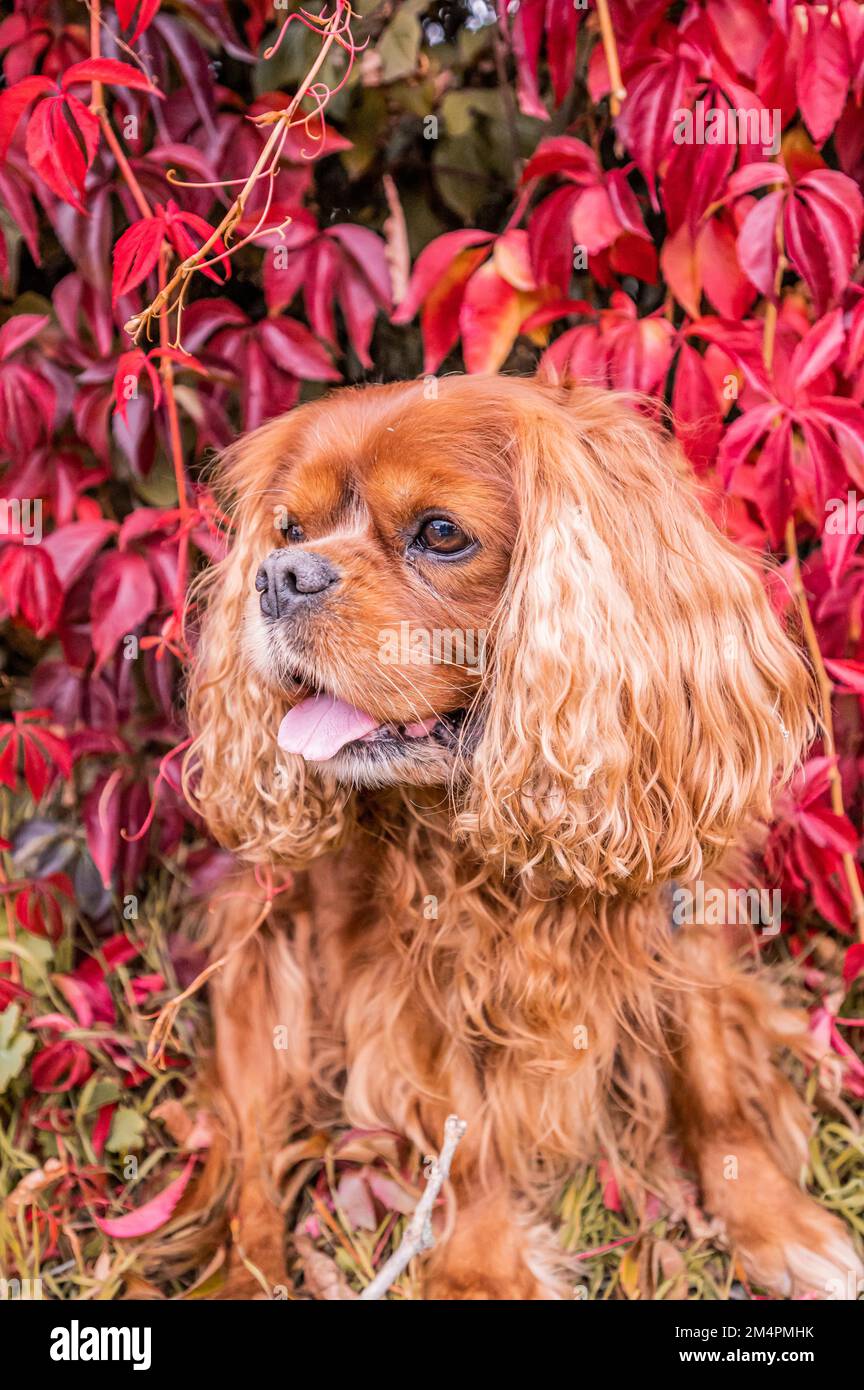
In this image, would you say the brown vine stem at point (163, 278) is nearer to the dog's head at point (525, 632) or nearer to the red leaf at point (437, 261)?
the dog's head at point (525, 632)

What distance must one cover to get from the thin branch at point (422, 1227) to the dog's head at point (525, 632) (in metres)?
0.48

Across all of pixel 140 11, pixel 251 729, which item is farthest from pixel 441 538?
pixel 140 11

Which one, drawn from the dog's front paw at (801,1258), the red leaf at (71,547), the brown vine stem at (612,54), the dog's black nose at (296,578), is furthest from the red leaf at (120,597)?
the dog's front paw at (801,1258)

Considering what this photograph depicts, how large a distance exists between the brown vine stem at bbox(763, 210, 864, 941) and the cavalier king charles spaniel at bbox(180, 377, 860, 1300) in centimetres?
8

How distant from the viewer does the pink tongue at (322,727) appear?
1609 mm

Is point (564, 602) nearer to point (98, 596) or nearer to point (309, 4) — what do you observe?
point (98, 596)

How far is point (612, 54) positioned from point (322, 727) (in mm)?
1142

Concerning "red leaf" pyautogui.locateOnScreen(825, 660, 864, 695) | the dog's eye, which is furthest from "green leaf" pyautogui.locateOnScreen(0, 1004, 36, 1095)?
"red leaf" pyautogui.locateOnScreen(825, 660, 864, 695)

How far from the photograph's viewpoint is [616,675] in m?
1.54

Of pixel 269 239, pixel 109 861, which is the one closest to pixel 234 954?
pixel 109 861

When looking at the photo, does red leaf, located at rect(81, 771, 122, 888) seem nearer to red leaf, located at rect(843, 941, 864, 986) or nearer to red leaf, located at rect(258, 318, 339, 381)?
red leaf, located at rect(258, 318, 339, 381)

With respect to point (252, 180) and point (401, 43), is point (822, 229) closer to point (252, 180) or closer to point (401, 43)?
point (401, 43)

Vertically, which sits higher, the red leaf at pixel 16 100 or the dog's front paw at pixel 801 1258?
the red leaf at pixel 16 100

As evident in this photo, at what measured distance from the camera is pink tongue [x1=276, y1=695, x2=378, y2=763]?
1609mm
